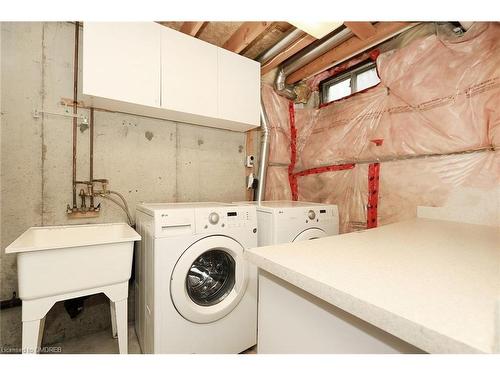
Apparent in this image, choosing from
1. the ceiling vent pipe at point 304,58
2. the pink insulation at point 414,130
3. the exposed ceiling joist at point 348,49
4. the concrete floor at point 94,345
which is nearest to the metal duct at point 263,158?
the pink insulation at point 414,130

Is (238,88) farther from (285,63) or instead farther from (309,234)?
(309,234)

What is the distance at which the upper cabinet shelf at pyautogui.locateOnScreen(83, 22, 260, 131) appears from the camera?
4.60 feet

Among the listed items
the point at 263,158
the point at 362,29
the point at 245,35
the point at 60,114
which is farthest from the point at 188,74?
the point at 362,29

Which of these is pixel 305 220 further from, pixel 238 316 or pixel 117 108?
pixel 117 108

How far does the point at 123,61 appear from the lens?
1.46 m

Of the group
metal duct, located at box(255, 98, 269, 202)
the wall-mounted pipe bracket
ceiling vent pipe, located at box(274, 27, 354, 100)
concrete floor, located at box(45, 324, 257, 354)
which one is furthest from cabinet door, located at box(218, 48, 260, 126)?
concrete floor, located at box(45, 324, 257, 354)

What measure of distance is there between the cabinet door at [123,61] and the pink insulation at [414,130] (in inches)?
48.3

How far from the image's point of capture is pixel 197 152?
7.22 ft

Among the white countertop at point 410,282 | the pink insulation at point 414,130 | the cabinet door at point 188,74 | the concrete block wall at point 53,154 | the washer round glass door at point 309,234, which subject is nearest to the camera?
the white countertop at point 410,282

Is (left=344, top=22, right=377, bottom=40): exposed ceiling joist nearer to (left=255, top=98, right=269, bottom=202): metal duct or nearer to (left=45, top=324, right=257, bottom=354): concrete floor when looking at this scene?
(left=255, top=98, right=269, bottom=202): metal duct

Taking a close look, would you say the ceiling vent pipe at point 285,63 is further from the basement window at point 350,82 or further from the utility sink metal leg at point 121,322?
the utility sink metal leg at point 121,322

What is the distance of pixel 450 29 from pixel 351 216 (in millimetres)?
1493

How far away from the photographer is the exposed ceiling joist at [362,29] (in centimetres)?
163

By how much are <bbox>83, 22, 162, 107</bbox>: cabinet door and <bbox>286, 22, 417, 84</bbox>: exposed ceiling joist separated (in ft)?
4.60
